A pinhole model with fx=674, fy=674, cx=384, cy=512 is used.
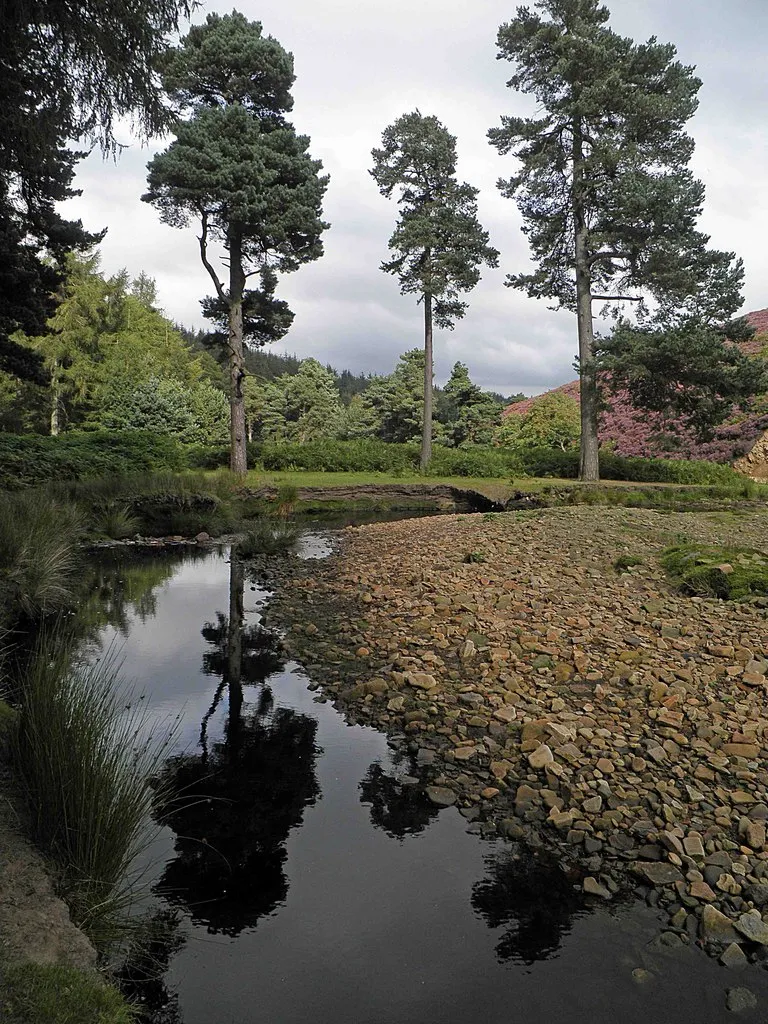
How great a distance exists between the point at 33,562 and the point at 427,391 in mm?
17965

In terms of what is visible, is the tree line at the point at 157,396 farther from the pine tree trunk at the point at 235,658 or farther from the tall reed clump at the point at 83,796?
the tall reed clump at the point at 83,796

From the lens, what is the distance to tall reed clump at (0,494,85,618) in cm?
647

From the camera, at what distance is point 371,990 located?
7.62ft

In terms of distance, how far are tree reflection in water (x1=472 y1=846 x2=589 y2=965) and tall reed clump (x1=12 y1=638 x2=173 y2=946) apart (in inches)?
56.1

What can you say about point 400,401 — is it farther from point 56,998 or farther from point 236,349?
point 56,998

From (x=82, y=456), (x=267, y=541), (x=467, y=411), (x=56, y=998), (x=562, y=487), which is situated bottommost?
(x=56, y=998)

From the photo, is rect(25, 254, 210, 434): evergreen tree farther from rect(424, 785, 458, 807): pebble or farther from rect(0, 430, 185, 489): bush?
rect(424, 785, 458, 807): pebble

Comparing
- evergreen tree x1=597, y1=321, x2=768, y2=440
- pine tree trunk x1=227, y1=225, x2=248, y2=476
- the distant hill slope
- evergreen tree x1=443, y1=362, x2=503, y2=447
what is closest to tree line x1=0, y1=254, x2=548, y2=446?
evergreen tree x1=443, y1=362, x2=503, y2=447

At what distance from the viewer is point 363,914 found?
2.69 meters

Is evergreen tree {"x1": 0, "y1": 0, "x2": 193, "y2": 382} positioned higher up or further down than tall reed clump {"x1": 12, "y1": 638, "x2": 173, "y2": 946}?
higher up

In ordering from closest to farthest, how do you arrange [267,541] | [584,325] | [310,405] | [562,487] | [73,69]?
[73,69]
[267,541]
[562,487]
[584,325]
[310,405]

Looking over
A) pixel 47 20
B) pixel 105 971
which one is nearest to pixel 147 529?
pixel 47 20

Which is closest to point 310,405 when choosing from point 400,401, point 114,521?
point 400,401

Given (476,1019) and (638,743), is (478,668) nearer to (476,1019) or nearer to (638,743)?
(638,743)
